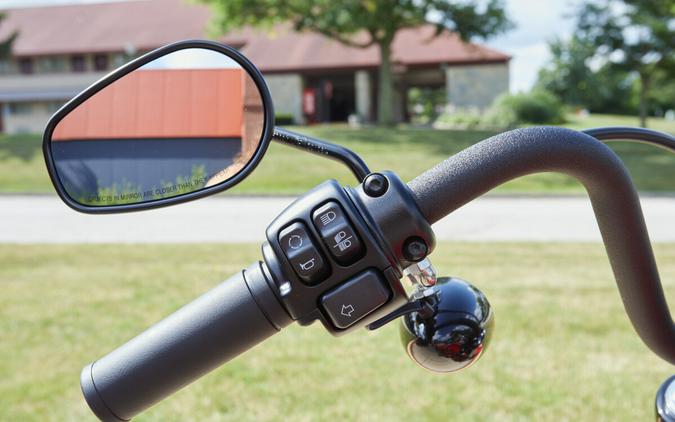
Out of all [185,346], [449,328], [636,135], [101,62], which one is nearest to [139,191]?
[185,346]

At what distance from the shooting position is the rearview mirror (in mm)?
1105

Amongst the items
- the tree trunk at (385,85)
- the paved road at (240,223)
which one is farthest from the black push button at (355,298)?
the tree trunk at (385,85)

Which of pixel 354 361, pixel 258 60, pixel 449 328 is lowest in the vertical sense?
pixel 258 60

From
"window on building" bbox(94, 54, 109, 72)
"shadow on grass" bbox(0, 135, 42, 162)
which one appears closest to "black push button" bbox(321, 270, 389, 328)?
"shadow on grass" bbox(0, 135, 42, 162)

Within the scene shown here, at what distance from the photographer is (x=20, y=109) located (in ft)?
169

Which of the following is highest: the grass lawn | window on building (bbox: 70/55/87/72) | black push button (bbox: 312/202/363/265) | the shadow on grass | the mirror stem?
the mirror stem

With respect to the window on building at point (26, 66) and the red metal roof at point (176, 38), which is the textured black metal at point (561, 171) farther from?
the window on building at point (26, 66)

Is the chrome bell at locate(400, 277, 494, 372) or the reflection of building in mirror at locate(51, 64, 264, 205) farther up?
the reflection of building in mirror at locate(51, 64, 264, 205)

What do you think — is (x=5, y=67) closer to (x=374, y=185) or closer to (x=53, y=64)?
(x=53, y=64)

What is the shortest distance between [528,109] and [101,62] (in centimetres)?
3159

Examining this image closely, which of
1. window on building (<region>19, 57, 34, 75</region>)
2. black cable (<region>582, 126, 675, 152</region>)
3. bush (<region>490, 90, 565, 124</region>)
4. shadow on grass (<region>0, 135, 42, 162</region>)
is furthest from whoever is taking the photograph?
window on building (<region>19, 57, 34, 75</region>)

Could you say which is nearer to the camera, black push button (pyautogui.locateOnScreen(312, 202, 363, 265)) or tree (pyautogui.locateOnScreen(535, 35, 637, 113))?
black push button (pyautogui.locateOnScreen(312, 202, 363, 265))

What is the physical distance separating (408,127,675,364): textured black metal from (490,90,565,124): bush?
3168 centimetres

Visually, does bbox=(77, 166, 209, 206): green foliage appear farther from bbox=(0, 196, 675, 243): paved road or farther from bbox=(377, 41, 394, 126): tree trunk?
bbox=(377, 41, 394, 126): tree trunk
